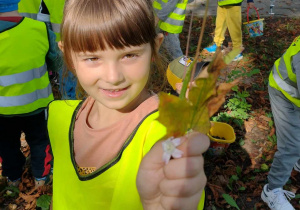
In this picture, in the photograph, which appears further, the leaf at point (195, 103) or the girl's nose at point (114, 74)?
the girl's nose at point (114, 74)

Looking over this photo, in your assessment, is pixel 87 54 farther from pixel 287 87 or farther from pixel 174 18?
pixel 174 18

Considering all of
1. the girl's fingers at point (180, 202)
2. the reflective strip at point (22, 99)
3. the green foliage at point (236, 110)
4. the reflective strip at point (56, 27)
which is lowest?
the green foliage at point (236, 110)

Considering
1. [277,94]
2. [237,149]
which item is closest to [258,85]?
[237,149]

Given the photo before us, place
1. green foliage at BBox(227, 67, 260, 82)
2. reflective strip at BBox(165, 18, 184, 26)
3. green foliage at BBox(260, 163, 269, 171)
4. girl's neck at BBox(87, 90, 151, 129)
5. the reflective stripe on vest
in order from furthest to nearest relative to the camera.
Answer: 1. the reflective stripe on vest
2. reflective strip at BBox(165, 18, 184, 26)
3. green foliage at BBox(260, 163, 269, 171)
4. green foliage at BBox(227, 67, 260, 82)
5. girl's neck at BBox(87, 90, 151, 129)

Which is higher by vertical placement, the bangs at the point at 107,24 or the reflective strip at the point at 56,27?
the bangs at the point at 107,24

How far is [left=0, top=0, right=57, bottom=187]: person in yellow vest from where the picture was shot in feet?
6.33

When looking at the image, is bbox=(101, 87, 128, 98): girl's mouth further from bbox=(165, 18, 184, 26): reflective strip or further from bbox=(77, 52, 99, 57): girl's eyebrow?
bbox=(165, 18, 184, 26): reflective strip

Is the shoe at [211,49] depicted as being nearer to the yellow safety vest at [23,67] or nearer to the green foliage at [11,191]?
the yellow safety vest at [23,67]

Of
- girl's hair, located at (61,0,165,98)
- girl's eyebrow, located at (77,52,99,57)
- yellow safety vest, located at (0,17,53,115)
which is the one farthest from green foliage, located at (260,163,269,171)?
girl's eyebrow, located at (77,52,99,57)

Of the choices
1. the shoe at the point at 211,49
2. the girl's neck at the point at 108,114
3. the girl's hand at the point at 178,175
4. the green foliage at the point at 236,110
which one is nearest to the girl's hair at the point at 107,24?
the girl's neck at the point at 108,114

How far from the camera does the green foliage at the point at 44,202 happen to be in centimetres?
253

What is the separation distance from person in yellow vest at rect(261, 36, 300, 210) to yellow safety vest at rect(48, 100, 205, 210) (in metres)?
1.28

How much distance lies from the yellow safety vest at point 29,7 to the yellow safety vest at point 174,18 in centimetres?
144

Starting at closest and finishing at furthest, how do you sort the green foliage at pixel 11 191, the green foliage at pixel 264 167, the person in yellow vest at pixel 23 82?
the person in yellow vest at pixel 23 82 < the green foliage at pixel 11 191 < the green foliage at pixel 264 167
